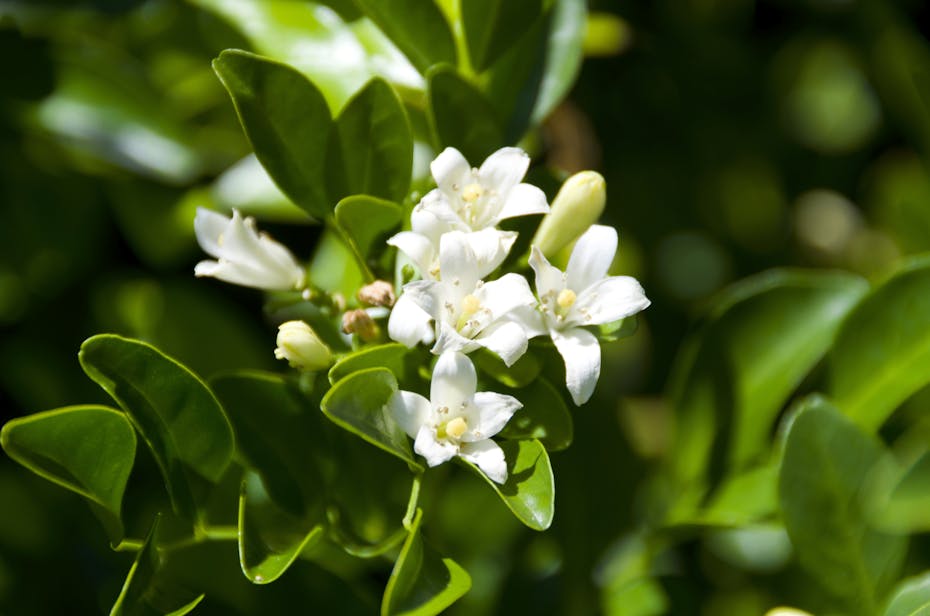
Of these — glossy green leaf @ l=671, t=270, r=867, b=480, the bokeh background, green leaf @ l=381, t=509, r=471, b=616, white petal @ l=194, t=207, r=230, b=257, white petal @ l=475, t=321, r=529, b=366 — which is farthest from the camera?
the bokeh background

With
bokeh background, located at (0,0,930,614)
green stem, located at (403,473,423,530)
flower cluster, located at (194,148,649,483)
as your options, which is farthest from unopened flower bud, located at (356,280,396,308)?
bokeh background, located at (0,0,930,614)

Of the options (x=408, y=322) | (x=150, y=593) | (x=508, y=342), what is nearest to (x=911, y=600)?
(x=508, y=342)

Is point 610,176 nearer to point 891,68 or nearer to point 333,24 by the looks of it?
point 891,68

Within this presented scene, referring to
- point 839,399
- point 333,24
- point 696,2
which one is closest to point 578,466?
point 839,399

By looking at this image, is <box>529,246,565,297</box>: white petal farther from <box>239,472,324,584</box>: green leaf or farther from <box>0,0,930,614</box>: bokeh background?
<box>0,0,930,614</box>: bokeh background

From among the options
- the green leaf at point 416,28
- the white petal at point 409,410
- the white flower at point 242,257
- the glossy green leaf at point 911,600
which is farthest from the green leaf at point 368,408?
the glossy green leaf at point 911,600

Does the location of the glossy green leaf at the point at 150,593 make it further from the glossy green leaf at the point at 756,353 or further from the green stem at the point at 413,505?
the glossy green leaf at the point at 756,353
